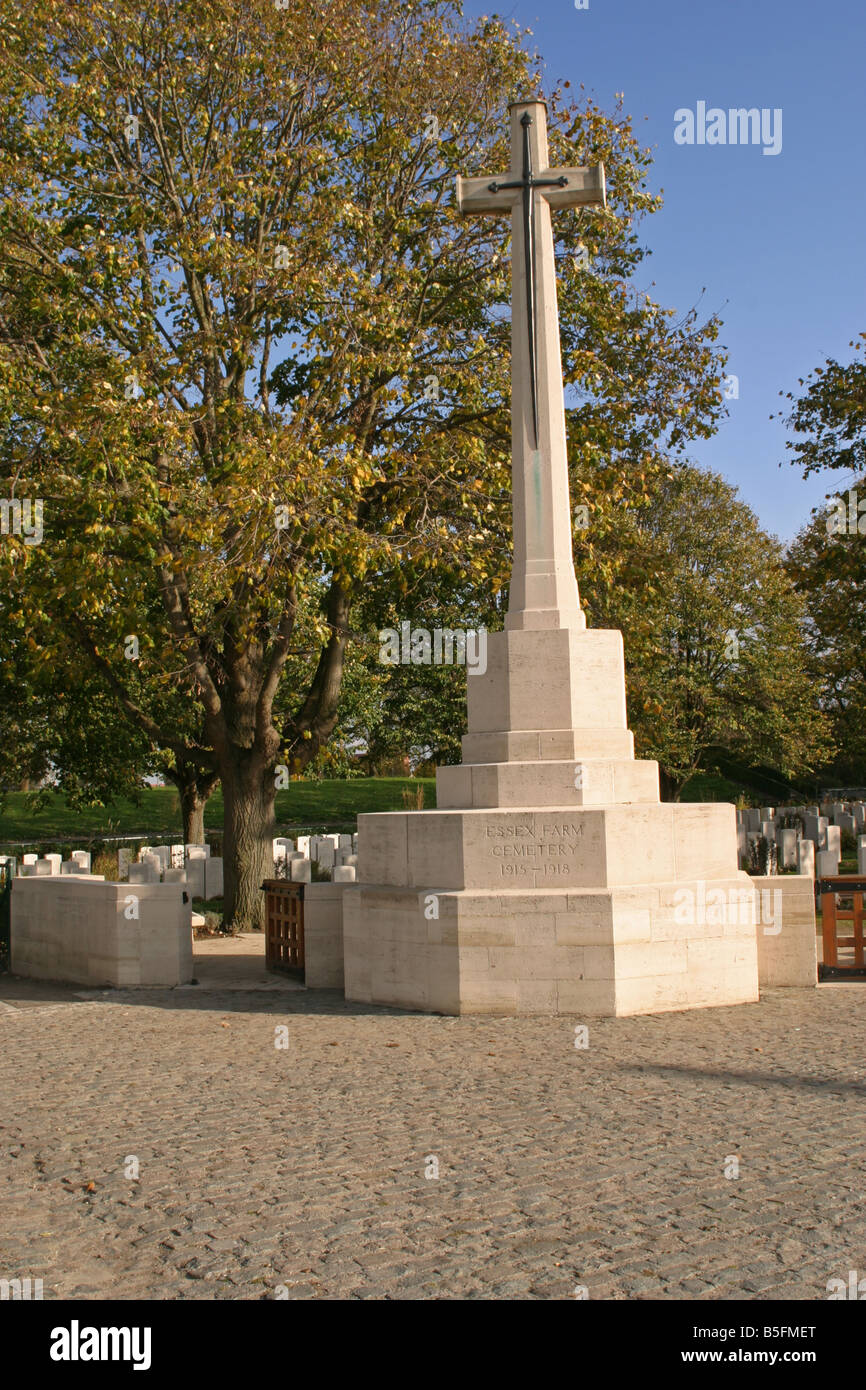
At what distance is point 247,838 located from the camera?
15094 mm

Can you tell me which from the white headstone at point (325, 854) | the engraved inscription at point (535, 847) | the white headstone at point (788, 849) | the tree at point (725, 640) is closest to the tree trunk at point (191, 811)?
the white headstone at point (325, 854)

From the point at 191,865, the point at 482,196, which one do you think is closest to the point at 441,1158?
the point at 482,196

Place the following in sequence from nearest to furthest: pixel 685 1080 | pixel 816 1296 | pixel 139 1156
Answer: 1. pixel 816 1296
2. pixel 139 1156
3. pixel 685 1080

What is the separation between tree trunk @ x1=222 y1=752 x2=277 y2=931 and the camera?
15016 millimetres

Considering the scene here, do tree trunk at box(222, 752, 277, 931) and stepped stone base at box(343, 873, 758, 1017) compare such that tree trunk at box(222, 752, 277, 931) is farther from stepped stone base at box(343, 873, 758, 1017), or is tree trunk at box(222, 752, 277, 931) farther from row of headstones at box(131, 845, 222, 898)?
stepped stone base at box(343, 873, 758, 1017)

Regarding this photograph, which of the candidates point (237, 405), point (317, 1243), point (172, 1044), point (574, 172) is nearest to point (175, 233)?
point (237, 405)

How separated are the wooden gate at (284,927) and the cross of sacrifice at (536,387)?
3.33m

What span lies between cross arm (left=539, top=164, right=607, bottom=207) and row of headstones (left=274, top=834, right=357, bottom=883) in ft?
28.8

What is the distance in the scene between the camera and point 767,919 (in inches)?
397

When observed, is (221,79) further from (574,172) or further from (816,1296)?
(816,1296)

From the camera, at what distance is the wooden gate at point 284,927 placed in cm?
1141

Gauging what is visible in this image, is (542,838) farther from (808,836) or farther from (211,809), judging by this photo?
(211,809)

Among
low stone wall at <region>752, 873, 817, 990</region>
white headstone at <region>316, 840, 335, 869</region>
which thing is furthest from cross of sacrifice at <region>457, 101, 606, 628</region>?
white headstone at <region>316, 840, 335, 869</region>

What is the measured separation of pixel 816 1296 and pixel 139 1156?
3.08 m
